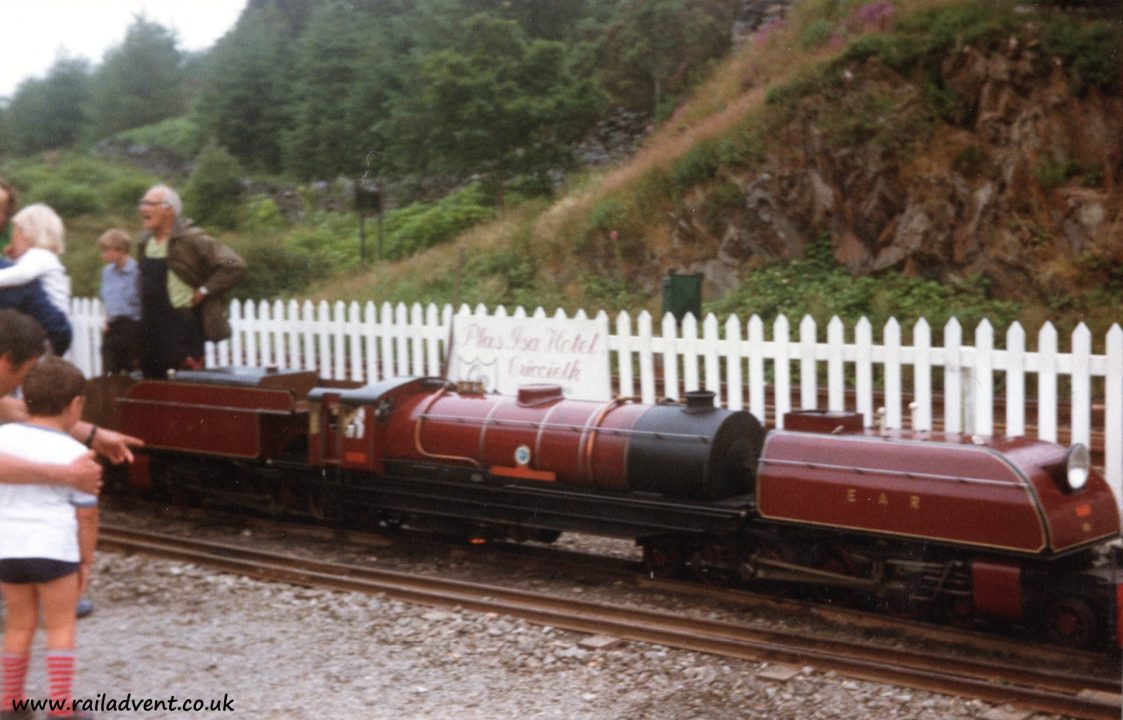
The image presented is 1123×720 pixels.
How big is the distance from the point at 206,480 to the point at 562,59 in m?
14.0

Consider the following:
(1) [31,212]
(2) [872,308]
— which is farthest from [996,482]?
(2) [872,308]

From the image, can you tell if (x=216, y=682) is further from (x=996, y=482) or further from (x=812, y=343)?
(x=812, y=343)

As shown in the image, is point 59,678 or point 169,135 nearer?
point 59,678

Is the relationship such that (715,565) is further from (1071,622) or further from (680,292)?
(680,292)

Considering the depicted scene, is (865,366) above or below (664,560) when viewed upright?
above

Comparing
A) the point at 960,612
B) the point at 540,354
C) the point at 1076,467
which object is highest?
the point at 540,354

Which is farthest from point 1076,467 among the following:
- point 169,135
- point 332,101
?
point 169,135

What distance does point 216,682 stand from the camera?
6016 mm

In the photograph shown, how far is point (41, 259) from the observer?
6.53m

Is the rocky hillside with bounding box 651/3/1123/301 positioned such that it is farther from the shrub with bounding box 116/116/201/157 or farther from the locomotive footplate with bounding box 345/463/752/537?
the shrub with bounding box 116/116/201/157

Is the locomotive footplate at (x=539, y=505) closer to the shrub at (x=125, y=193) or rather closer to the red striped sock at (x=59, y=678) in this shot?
the red striped sock at (x=59, y=678)

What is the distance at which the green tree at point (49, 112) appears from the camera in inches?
1633

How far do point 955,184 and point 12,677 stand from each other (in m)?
13.5

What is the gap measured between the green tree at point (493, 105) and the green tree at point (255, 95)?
933 centimetres
